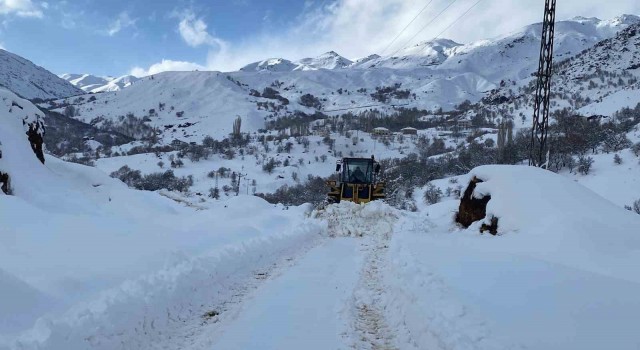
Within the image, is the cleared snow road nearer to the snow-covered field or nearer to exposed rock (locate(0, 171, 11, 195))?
the snow-covered field

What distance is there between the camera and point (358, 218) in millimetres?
19094

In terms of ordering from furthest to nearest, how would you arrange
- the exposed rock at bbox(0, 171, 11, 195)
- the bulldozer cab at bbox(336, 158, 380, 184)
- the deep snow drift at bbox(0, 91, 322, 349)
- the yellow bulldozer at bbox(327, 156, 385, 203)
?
the bulldozer cab at bbox(336, 158, 380, 184)
the yellow bulldozer at bbox(327, 156, 385, 203)
the exposed rock at bbox(0, 171, 11, 195)
the deep snow drift at bbox(0, 91, 322, 349)

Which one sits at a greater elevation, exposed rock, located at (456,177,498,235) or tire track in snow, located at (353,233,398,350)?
exposed rock, located at (456,177,498,235)

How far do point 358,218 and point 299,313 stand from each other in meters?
12.9

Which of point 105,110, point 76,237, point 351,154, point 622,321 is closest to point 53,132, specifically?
point 105,110

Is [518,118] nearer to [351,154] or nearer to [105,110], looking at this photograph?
[351,154]

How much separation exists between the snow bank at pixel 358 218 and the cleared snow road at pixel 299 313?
22.7ft

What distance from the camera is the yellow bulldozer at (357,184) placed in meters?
24.5

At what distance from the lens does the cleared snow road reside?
5234 millimetres

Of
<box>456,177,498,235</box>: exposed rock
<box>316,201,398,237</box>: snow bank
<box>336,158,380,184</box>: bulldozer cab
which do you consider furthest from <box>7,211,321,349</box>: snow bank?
<box>336,158,380,184</box>: bulldozer cab

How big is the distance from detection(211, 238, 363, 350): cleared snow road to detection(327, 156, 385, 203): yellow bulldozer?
47.4 feet

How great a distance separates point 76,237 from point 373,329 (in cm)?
579

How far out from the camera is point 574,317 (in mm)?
4734

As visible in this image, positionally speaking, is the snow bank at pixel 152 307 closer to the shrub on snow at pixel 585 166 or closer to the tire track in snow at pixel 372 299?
the tire track in snow at pixel 372 299
